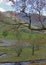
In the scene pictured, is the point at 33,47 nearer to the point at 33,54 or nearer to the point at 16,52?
the point at 33,54

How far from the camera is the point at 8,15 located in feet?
13.0

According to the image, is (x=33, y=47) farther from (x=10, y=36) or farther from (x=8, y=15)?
(x=8, y=15)

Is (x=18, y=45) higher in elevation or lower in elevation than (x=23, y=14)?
lower

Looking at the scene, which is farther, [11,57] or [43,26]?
[43,26]

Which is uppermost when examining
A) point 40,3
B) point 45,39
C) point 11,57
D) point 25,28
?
point 40,3

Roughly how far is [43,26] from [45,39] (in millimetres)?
342

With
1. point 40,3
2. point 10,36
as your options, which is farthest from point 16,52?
point 40,3

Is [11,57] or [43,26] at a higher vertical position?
[43,26]

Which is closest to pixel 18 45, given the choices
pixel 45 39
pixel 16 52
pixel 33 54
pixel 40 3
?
pixel 16 52

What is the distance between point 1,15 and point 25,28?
0.69m

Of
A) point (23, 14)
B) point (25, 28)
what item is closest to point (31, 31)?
point (25, 28)

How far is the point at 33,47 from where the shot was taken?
3969mm

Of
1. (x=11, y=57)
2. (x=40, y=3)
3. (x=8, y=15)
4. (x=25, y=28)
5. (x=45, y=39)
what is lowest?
(x=11, y=57)

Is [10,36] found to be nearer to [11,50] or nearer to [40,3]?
[11,50]
